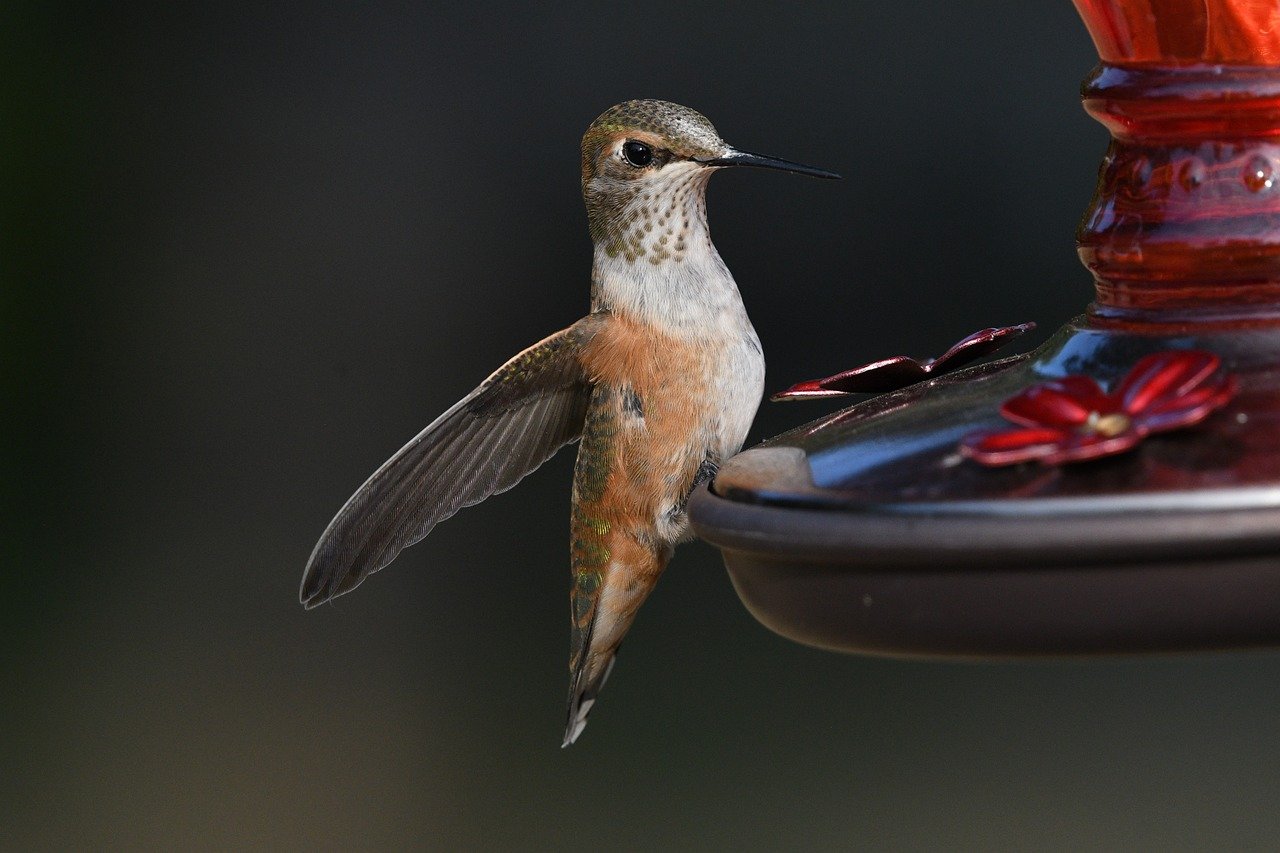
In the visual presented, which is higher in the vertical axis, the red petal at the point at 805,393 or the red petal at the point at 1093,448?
the red petal at the point at 1093,448

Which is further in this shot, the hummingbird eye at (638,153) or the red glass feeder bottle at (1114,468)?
the hummingbird eye at (638,153)

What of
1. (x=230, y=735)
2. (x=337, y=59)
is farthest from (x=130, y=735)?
(x=337, y=59)

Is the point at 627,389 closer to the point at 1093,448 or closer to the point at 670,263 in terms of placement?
the point at 670,263

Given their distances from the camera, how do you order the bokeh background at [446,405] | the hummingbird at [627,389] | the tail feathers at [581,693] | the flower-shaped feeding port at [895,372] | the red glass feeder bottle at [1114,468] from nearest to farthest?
the red glass feeder bottle at [1114,468] → the flower-shaped feeding port at [895,372] → the hummingbird at [627,389] → the tail feathers at [581,693] → the bokeh background at [446,405]

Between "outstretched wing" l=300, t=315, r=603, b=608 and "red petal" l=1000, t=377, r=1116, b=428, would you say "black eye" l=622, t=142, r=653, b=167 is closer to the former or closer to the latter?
"outstretched wing" l=300, t=315, r=603, b=608

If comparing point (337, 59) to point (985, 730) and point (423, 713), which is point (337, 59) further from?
point (985, 730)

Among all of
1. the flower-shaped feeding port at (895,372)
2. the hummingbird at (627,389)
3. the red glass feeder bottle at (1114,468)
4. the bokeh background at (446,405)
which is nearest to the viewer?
the red glass feeder bottle at (1114,468)

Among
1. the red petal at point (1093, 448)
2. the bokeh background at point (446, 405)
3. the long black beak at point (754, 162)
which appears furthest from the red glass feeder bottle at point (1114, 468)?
the bokeh background at point (446, 405)

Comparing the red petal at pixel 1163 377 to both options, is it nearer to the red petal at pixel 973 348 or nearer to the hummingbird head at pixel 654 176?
the red petal at pixel 973 348
